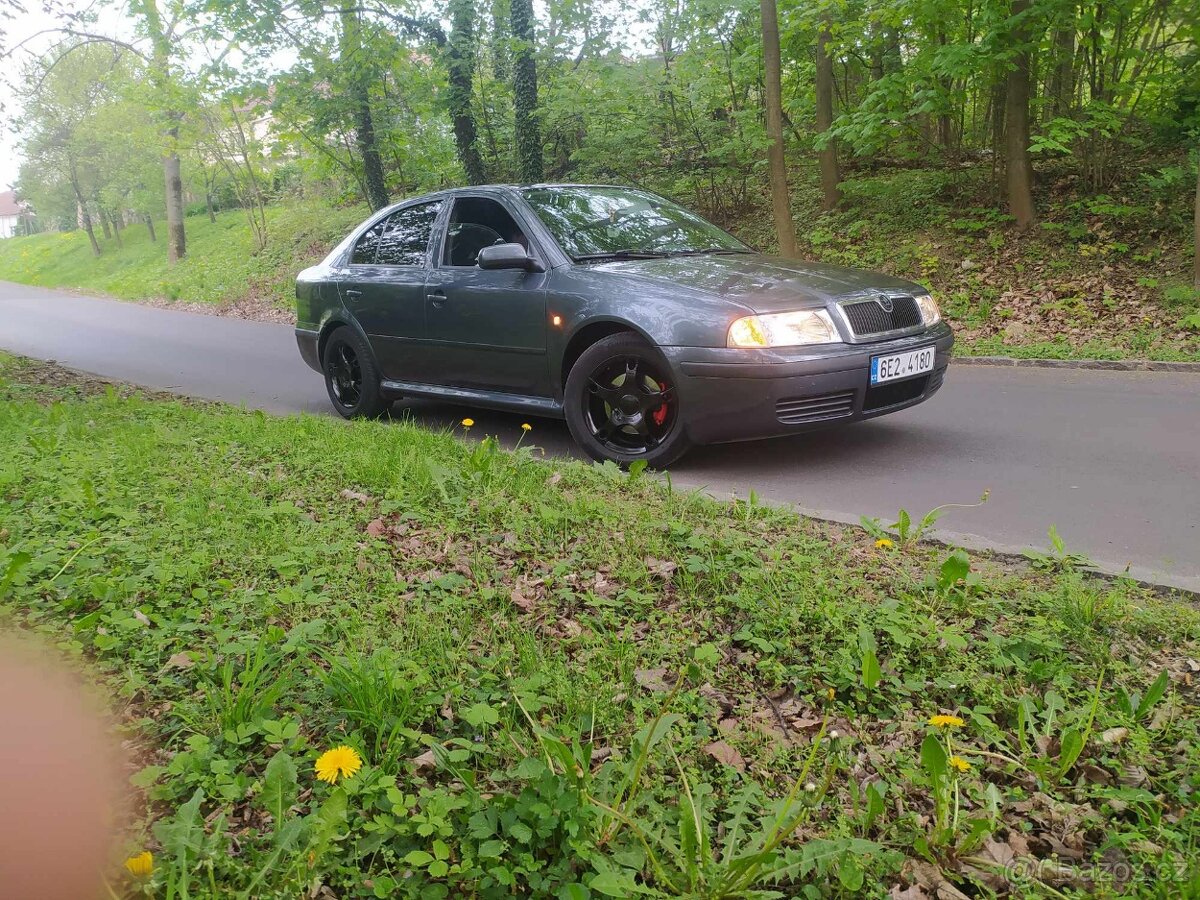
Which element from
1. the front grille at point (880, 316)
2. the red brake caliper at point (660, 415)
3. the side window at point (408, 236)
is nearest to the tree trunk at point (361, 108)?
the side window at point (408, 236)

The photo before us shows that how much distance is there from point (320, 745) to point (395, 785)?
31cm

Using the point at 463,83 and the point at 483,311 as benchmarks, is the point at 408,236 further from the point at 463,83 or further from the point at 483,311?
the point at 463,83

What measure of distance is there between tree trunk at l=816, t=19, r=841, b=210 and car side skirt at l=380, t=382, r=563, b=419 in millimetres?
7665

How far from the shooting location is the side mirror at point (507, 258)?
17.9 feet

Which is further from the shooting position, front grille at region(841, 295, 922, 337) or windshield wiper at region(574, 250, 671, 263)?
windshield wiper at region(574, 250, 671, 263)

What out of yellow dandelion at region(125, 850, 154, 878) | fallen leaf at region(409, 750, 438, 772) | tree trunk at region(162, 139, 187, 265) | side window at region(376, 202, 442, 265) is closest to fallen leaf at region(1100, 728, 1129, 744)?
fallen leaf at region(409, 750, 438, 772)

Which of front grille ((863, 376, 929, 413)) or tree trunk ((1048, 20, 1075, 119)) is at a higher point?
tree trunk ((1048, 20, 1075, 119))

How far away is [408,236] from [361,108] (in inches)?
450

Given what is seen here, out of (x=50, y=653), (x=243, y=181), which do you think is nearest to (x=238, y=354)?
(x=50, y=653)

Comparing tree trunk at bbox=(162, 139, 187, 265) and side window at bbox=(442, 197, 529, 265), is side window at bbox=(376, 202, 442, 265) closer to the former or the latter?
side window at bbox=(442, 197, 529, 265)

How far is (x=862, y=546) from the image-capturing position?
370cm

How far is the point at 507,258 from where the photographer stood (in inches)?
215

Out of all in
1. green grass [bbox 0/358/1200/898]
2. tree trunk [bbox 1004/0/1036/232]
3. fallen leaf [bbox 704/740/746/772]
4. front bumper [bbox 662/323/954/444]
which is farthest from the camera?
tree trunk [bbox 1004/0/1036/232]

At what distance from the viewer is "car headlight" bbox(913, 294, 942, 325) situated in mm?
5382
